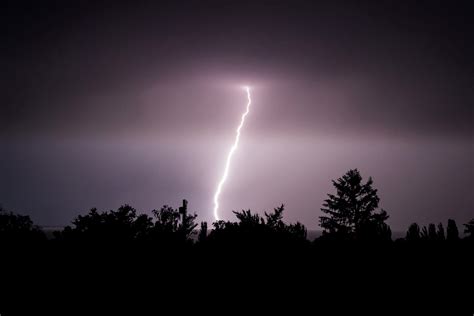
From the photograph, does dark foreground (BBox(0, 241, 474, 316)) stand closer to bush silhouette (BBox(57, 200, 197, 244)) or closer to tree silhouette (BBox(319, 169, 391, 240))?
bush silhouette (BBox(57, 200, 197, 244))

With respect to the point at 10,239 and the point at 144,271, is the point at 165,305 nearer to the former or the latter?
the point at 144,271

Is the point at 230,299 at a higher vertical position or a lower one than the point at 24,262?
lower

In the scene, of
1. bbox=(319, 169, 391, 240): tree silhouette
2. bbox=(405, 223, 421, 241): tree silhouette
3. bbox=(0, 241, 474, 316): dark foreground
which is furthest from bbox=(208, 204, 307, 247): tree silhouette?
bbox=(319, 169, 391, 240): tree silhouette

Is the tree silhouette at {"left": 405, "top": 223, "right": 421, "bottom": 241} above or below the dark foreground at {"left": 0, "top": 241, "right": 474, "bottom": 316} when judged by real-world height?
above

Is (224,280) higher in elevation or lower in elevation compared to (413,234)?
lower

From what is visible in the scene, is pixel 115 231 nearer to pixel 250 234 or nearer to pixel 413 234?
pixel 250 234

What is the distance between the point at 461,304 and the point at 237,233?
5.88 m

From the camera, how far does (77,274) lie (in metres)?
9.57

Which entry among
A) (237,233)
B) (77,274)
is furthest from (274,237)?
(77,274)

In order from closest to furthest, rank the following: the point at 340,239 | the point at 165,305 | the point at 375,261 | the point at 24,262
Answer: the point at 165,305, the point at 24,262, the point at 375,261, the point at 340,239

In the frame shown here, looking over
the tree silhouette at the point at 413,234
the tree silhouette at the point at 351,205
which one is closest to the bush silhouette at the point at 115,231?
the tree silhouette at the point at 413,234

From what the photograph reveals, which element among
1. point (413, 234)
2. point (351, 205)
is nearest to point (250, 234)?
point (413, 234)

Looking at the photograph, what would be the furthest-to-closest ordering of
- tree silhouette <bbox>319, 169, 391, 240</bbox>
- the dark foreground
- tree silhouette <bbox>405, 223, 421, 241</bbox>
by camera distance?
tree silhouette <bbox>319, 169, 391, 240</bbox> < tree silhouette <bbox>405, 223, 421, 241</bbox> < the dark foreground

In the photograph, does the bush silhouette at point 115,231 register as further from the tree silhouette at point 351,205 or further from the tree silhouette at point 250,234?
the tree silhouette at point 351,205
